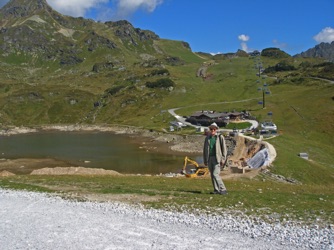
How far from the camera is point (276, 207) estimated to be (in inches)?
732

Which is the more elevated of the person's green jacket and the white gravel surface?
the person's green jacket

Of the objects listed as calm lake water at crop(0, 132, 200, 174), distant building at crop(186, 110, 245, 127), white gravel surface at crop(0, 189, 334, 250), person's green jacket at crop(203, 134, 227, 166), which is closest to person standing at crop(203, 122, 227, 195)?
person's green jacket at crop(203, 134, 227, 166)

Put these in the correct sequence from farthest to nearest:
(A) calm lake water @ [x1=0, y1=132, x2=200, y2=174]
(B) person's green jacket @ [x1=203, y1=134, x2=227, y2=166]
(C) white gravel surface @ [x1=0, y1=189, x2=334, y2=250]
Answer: (A) calm lake water @ [x1=0, y1=132, x2=200, y2=174]
(B) person's green jacket @ [x1=203, y1=134, x2=227, y2=166]
(C) white gravel surface @ [x1=0, y1=189, x2=334, y2=250]

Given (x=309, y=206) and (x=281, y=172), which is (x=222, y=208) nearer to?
(x=309, y=206)

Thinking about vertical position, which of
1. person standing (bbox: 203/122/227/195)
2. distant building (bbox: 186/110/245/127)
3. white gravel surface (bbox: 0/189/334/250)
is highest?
person standing (bbox: 203/122/227/195)

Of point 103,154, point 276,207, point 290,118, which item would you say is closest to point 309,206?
point 276,207

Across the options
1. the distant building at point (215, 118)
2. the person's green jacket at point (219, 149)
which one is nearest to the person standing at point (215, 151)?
the person's green jacket at point (219, 149)

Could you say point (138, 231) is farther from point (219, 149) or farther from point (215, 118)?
point (215, 118)

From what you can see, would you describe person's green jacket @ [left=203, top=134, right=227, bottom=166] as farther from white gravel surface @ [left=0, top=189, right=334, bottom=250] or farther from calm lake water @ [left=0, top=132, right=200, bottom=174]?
calm lake water @ [left=0, top=132, right=200, bottom=174]

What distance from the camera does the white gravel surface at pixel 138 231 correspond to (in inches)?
516

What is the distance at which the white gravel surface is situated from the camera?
1311 centimetres

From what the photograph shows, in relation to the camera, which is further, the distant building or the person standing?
the distant building

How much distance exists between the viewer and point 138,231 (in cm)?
1488

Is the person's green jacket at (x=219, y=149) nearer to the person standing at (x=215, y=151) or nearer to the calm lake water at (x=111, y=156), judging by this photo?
the person standing at (x=215, y=151)
